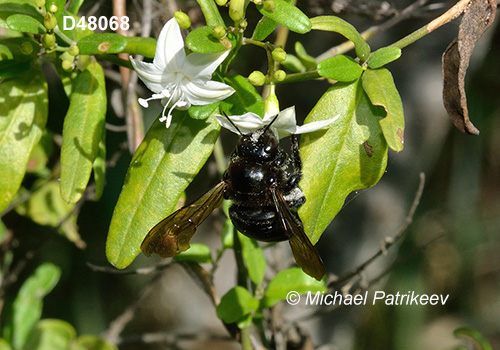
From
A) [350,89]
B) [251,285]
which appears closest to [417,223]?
[251,285]

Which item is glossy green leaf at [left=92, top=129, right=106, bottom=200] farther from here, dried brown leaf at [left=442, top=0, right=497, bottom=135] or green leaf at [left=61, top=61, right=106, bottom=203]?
dried brown leaf at [left=442, top=0, right=497, bottom=135]

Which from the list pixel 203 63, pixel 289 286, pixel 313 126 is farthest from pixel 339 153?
pixel 289 286

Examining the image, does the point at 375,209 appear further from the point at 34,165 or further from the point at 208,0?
the point at 208,0

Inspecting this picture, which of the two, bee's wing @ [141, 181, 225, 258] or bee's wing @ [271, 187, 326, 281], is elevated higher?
bee's wing @ [271, 187, 326, 281]

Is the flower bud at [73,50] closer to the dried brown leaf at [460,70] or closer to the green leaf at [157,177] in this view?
the green leaf at [157,177]

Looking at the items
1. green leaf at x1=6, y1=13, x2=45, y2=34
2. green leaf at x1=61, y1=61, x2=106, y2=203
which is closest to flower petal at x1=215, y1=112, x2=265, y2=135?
green leaf at x1=61, y1=61, x2=106, y2=203

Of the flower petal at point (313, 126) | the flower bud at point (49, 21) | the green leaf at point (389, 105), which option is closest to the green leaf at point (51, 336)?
the flower bud at point (49, 21)

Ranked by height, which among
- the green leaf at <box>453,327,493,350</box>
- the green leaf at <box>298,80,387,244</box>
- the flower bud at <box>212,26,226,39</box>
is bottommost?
the green leaf at <box>453,327,493,350</box>
